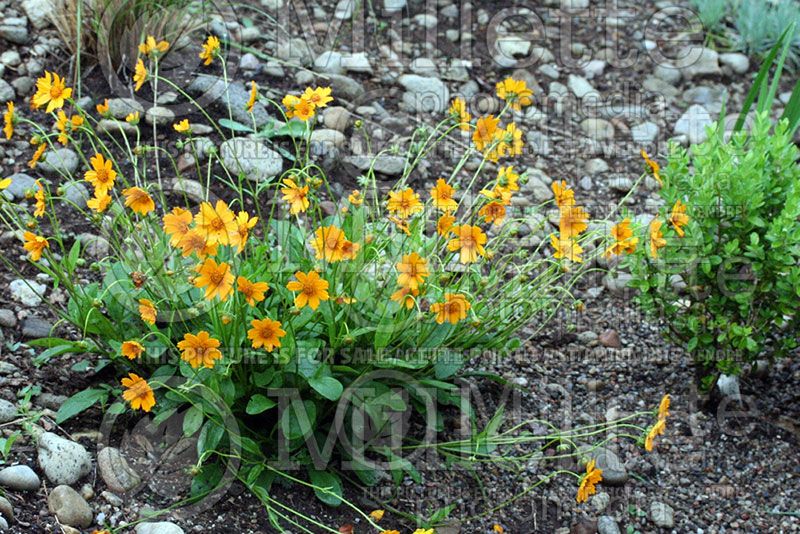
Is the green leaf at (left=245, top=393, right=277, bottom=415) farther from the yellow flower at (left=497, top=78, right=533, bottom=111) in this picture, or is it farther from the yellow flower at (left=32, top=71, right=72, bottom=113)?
the yellow flower at (left=497, top=78, right=533, bottom=111)

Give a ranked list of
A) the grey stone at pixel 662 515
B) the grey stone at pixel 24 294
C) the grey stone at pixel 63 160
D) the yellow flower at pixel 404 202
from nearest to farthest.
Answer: the yellow flower at pixel 404 202
the grey stone at pixel 662 515
the grey stone at pixel 24 294
the grey stone at pixel 63 160

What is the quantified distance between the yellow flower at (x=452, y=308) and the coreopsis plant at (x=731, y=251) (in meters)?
0.70

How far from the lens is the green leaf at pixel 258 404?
2172mm

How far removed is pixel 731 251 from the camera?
100.0 inches

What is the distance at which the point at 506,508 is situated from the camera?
8.16ft

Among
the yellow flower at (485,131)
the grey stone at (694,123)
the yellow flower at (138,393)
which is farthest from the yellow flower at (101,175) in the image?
the grey stone at (694,123)

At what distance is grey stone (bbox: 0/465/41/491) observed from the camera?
2.11m

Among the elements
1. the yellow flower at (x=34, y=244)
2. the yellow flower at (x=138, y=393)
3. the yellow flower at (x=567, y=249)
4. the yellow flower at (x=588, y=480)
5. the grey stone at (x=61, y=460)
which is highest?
the yellow flower at (x=34, y=244)

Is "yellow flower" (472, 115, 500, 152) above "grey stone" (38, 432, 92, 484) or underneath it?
above

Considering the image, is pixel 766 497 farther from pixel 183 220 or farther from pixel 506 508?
pixel 183 220

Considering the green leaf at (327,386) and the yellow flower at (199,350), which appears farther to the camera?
the green leaf at (327,386)

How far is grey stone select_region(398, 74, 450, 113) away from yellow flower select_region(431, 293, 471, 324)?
1.86 m

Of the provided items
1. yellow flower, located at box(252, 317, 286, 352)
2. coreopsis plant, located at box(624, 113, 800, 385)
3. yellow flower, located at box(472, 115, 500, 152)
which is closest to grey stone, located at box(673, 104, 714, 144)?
coreopsis plant, located at box(624, 113, 800, 385)

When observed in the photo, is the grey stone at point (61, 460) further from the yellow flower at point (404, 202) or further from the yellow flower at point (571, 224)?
the yellow flower at point (571, 224)
